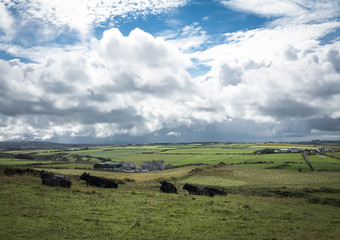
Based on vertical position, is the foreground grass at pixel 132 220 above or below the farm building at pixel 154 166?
above

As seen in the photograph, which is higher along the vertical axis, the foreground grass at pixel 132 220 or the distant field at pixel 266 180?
the foreground grass at pixel 132 220

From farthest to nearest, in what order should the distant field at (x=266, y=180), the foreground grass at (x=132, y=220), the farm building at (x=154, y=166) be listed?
the farm building at (x=154, y=166) → the distant field at (x=266, y=180) → the foreground grass at (x=132, y=220)

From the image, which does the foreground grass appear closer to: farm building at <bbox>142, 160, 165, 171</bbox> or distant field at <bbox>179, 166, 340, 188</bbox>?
distant field at <bbox>179, 166, 340, 188</bbox>

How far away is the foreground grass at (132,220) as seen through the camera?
35.6ft

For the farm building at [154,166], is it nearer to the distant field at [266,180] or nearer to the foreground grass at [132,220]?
the distant field at [266,180]

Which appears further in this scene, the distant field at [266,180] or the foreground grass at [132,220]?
the distant field at [266,180]

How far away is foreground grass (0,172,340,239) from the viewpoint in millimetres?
10836

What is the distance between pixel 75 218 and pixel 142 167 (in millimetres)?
110923

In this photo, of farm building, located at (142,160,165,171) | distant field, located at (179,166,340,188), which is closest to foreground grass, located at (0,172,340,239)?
distant field, located at (179,166,340,188)

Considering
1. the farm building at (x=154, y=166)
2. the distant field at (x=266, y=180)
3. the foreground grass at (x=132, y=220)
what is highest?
the foreground grass at (x=132, y=220)

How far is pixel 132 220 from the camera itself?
13.2 metres

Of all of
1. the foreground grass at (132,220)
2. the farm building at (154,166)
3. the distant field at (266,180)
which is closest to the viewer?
the foreground grass at (132,220)

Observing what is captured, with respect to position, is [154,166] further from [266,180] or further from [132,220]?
[132,220]

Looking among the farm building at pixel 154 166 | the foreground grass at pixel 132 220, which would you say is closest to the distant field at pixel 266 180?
the foreground grass at pixel 132 220
